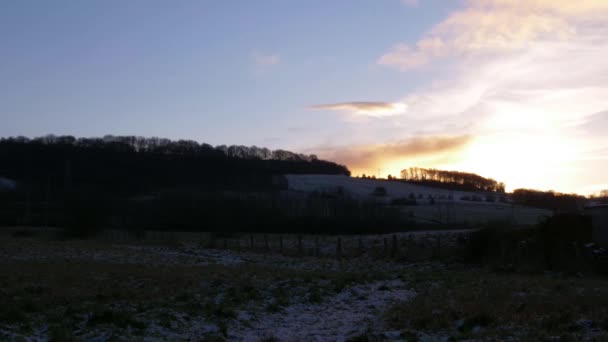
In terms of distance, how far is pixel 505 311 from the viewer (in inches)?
488

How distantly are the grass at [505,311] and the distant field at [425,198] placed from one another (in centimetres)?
6046

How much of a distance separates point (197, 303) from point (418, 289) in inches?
313

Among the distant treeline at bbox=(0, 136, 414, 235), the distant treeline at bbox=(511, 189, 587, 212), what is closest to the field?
the distant treeline at bbox=(0, 136, 414, 235)

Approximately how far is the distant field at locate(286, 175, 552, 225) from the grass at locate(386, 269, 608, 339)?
6046 centimetres

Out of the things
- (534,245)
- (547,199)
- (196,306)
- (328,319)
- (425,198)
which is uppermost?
(425,198)

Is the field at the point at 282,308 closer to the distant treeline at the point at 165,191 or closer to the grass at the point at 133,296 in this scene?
the grass at the point at 133,296

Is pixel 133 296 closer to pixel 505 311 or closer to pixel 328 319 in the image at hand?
pixel 328 319

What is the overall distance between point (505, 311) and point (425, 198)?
11164cm

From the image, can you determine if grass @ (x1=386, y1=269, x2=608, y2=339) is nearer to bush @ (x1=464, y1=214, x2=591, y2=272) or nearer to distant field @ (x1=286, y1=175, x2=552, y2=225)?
bush @ (x1=464, y1=214, x2=591, y2=272)

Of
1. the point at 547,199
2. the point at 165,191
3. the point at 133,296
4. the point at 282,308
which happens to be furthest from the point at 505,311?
the point at 165,191

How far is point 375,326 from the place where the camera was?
39.8 ft

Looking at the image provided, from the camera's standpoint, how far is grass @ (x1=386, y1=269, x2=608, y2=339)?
10.4 metres

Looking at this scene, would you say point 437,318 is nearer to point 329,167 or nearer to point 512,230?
point 512,230

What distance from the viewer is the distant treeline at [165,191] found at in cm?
8369
